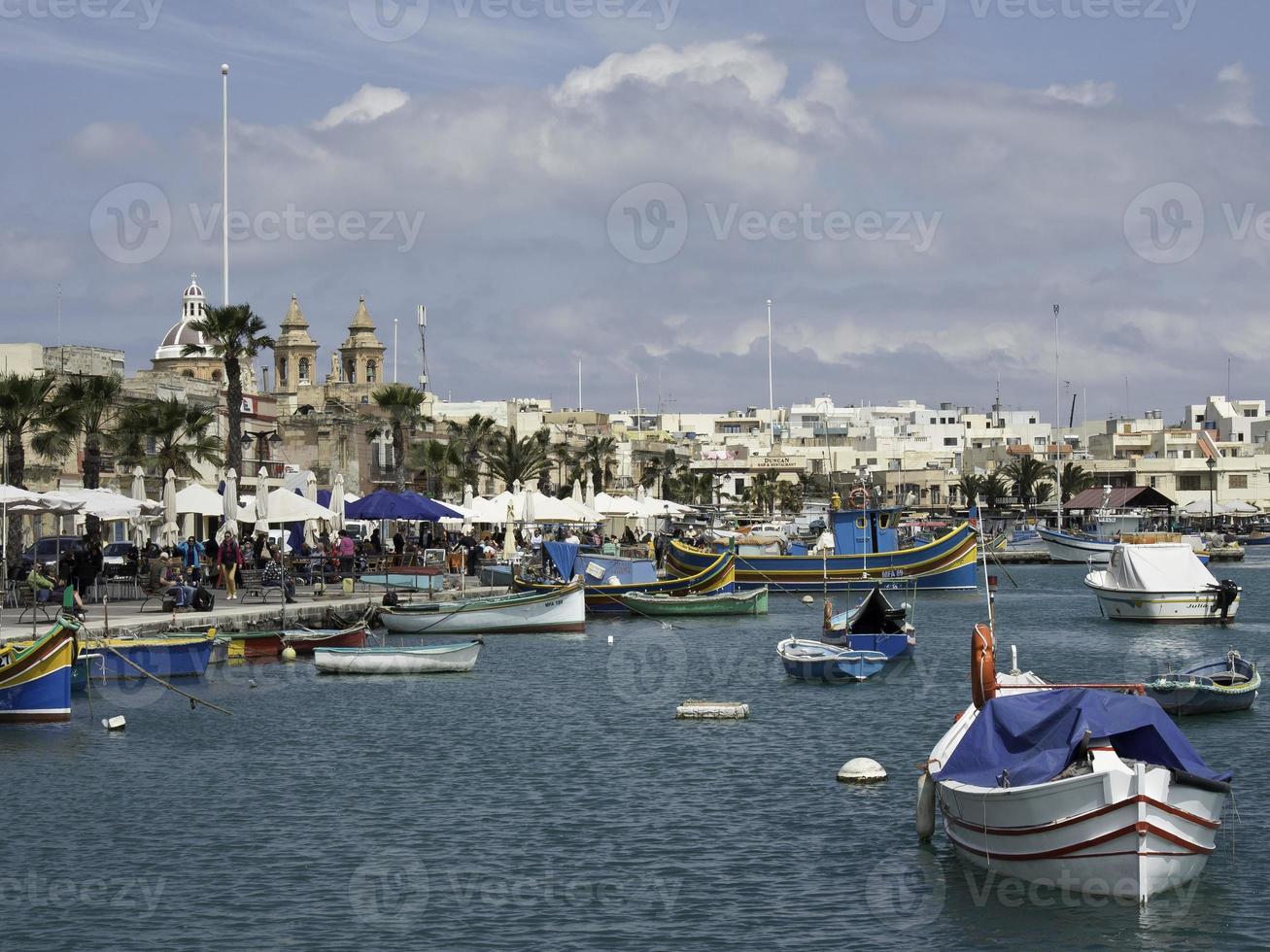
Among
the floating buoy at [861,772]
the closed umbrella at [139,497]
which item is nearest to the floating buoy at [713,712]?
the floating buoy at [861,772]

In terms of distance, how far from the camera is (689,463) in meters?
173

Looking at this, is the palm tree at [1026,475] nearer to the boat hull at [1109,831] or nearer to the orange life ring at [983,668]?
the orange life ring at [983,668]

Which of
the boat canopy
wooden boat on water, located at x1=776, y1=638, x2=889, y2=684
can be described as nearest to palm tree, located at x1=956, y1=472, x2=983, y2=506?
the boat canopy

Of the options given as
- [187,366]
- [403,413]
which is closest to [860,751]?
[403,413]

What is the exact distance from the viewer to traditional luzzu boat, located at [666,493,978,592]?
2665 inches

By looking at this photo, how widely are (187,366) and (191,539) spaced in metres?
74.9

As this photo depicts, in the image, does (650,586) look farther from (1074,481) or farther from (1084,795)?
(1074,481)

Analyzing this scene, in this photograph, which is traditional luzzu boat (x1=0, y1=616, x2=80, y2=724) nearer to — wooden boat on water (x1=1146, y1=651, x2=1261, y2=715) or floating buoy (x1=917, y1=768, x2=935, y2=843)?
floating buoy (x1=917, y1=768, x2=935, y2=843)

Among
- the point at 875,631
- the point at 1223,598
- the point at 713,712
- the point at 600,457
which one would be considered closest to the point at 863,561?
the point at 1223,598

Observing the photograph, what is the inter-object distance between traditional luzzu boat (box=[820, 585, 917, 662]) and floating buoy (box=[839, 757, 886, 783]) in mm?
13309

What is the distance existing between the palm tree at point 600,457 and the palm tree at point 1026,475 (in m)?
43.6

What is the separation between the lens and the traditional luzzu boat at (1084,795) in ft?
52.3

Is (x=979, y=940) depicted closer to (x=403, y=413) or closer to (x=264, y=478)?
(x=264, y=478)

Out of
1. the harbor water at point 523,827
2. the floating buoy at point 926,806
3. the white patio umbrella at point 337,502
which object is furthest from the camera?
the white patio umbrella at point 337,502
